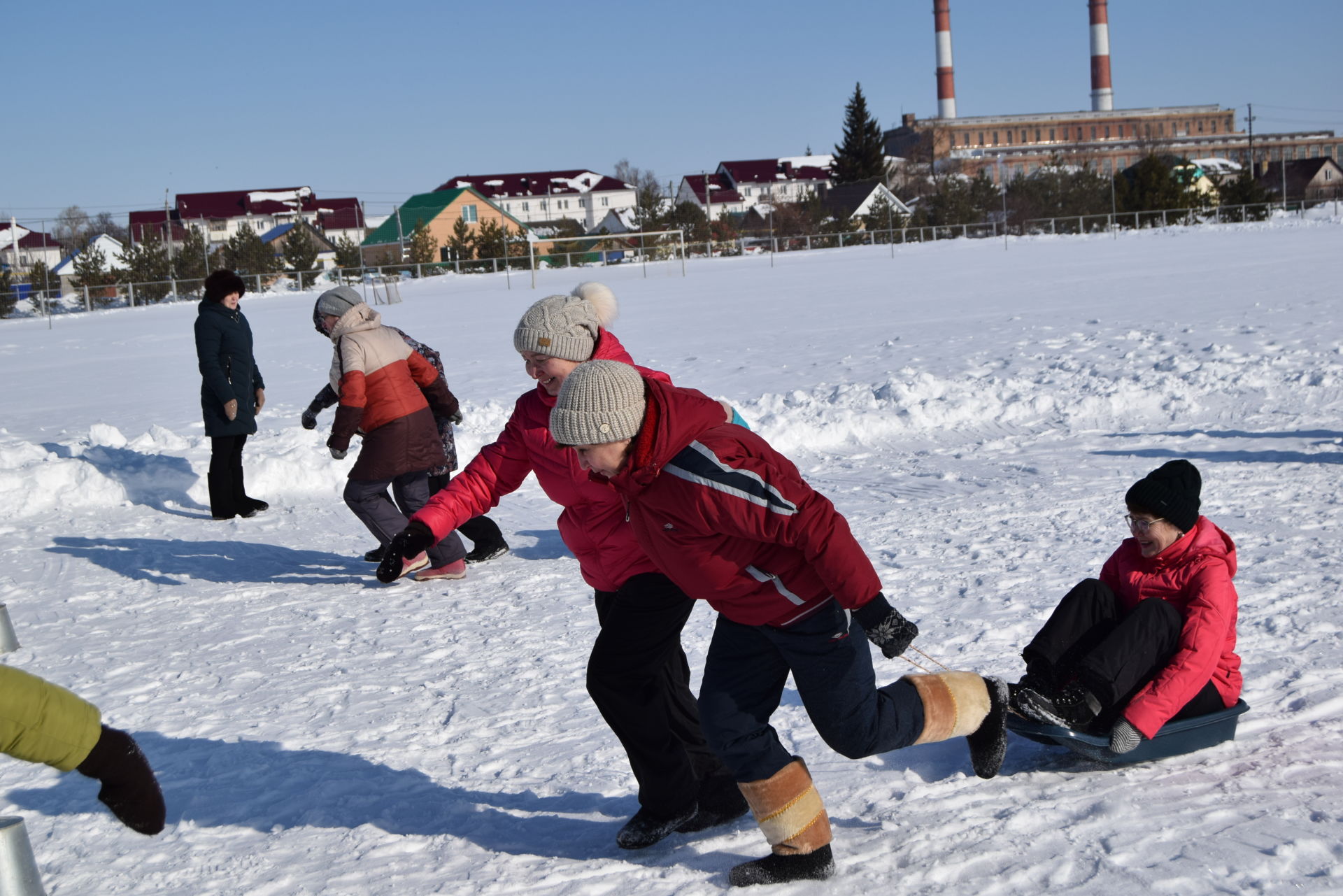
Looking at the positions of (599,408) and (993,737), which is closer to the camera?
(599,408)

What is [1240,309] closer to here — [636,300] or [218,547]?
[218,547]

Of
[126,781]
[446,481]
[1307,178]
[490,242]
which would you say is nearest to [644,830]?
[126,781]

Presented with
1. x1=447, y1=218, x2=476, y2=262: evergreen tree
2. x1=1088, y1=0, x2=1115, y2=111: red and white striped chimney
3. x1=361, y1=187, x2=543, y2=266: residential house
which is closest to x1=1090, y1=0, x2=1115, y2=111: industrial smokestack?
x1=1088, y1=0, x2=1115, y2=111: red and white striped chimney

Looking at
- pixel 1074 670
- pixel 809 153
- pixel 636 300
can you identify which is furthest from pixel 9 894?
pixel 809 153

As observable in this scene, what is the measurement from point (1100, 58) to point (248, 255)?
78071mm

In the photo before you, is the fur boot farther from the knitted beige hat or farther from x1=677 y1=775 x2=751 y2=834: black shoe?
the knitted beige hat

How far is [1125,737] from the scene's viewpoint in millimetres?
3133

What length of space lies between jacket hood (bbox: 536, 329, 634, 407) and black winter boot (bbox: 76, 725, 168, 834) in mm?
1514

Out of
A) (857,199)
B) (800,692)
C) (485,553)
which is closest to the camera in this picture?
(800,692)

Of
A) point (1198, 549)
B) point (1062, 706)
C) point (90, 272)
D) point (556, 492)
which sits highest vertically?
point (90, 272)

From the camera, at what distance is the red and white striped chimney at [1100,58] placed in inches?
3638

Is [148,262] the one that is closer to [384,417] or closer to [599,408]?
[384,417]

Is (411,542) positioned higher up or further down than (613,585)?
higher up

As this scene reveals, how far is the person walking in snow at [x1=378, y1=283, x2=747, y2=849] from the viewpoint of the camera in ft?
10.2
